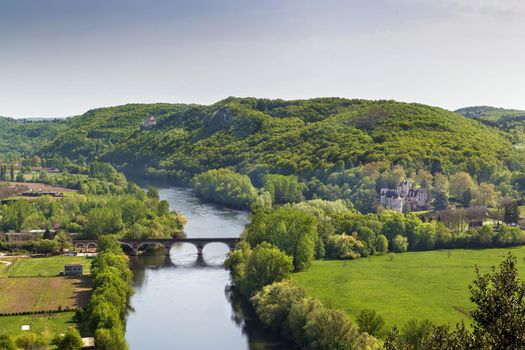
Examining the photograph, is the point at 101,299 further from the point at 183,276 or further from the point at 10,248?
the point at 10,248

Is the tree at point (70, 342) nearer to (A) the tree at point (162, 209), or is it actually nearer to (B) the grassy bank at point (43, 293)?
(B) the grassy bank at point (43, 293)

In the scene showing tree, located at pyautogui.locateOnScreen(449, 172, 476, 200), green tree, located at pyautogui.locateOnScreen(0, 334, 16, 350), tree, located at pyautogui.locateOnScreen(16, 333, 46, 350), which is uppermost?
tree, located at pyautogui.locateOnScreen(449, 172, 476, 200)

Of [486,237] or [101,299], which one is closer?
[101,299]

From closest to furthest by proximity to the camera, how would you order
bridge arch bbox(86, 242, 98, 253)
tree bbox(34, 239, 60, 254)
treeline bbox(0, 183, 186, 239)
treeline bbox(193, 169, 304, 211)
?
tree bbox(34, 239, 60, 254)
bridge arch bbox(86, 242, 98, 253)
treeline bbox(0, 183, 186, 239)
treeline bbox(193, 169, 304, 211)

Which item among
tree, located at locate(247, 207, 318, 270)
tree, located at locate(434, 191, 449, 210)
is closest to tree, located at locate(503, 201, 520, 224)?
tree, located at locate(434, 191, 449, 210)

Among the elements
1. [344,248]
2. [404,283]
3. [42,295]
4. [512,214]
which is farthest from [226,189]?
[42,295]

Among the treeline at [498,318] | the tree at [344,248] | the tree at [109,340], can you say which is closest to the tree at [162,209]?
the tree at [344,248]

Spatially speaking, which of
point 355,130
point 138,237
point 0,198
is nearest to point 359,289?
point 138,237

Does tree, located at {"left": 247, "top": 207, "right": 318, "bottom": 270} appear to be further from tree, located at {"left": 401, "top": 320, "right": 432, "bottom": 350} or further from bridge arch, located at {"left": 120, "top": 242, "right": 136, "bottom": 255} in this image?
tree, located at {"left": 401, "top": 320, "right": 432, "bottom": 350}
